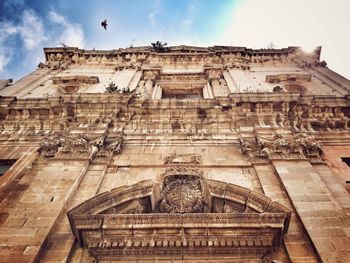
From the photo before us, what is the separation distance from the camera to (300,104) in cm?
1098

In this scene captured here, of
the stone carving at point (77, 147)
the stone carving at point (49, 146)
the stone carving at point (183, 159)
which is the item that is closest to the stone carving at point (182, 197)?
the stone carving at point (183, 159)

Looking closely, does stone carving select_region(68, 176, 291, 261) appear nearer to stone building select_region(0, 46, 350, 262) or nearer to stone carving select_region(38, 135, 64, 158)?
stone building select_region(0, 46, 350, 262)

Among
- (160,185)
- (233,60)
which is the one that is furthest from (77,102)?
(233,60)

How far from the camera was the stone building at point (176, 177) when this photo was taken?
21.6ft

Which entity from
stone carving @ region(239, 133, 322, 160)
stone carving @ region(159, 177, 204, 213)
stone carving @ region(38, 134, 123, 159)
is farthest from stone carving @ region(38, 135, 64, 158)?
stone carving @ region(239, 133, 322, 160)

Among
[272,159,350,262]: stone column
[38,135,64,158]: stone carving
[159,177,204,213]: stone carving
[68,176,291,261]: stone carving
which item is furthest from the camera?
[38,135,64,158]: stone carving

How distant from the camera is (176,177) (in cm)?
841

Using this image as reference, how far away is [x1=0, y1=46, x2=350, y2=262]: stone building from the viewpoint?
21.6 feet

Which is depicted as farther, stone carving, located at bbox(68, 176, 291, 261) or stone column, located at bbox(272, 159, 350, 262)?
stone carving, located at bbox(68, 176, 291, 261)

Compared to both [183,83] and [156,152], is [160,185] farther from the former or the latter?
[183,83]

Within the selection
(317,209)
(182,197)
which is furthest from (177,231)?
(317,209)

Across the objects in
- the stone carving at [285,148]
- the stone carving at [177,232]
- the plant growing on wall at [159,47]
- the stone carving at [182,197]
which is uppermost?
the plant growing on wall at [159,47]

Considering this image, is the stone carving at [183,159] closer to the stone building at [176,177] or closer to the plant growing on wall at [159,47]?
the stone building at [176,177]

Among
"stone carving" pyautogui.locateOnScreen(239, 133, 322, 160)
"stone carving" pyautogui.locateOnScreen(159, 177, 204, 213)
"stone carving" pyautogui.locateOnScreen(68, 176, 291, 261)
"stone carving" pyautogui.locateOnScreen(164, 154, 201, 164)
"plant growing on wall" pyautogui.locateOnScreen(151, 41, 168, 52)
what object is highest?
"plant growing on wall" pyautogui.locateOnScreen(151, 41, 168, 52)
